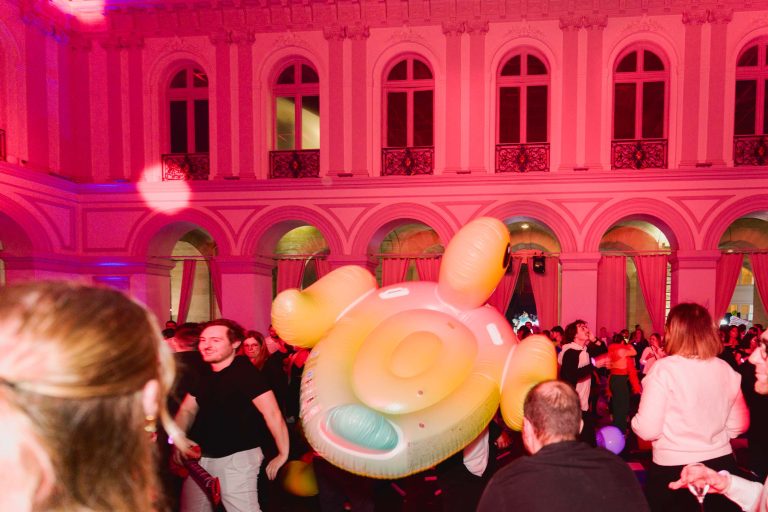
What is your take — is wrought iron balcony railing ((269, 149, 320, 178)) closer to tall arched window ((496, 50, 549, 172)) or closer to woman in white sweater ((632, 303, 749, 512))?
tall arched window ((496, 50, 549, 172))

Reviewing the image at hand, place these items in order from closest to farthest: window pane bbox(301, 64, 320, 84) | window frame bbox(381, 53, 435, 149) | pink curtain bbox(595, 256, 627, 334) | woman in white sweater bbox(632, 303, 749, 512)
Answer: woman in white sweater bbox(632, 303, 749, 512), window frame bbox(381, 53, 435, 149), window pane bbox(301, 64, 320, 84), pink curtain bbox(595, 256, 627, 334)

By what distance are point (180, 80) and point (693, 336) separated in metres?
11.9

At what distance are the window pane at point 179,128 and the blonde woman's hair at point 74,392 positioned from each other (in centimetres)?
1206

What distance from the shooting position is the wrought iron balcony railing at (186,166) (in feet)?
38.1

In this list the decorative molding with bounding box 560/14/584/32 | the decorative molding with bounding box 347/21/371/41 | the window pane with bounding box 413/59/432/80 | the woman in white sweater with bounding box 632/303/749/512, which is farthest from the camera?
the window pane with bounding box 413/59/432/80

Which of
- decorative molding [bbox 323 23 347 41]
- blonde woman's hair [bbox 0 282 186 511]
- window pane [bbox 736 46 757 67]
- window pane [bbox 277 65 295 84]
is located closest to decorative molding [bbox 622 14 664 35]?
window pane [bbox 736 46 757 67]

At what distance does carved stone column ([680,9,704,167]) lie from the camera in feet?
34.4

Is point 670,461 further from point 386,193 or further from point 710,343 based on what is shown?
point 386,193

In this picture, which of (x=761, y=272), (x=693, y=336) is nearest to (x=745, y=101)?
(x=761, y=272)

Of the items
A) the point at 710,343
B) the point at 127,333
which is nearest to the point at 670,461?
the point at 710,343

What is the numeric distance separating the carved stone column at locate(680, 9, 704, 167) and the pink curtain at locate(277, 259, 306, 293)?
8.27 m

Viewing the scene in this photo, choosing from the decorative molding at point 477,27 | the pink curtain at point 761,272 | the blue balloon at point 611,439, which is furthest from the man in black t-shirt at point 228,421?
the pink curtain at point 761,272

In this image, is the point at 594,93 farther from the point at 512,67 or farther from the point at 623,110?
the point at 512,67

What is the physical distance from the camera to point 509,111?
37.6ft
